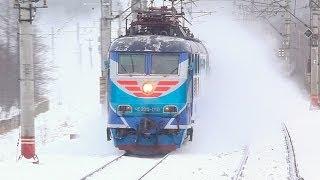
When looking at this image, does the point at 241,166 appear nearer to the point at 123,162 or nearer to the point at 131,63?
the point at 123,162

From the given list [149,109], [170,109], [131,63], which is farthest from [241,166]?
[131,63]

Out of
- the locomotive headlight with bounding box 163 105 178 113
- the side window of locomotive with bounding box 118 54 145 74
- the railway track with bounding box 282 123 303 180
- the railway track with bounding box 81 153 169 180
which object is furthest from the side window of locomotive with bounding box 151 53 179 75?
the railway track with bounding box 282 123 303 180

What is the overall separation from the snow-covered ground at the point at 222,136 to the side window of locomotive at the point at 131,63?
218 cm

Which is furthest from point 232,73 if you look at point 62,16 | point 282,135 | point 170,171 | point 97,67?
point 62,16

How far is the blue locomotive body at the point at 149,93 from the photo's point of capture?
54.6 feet

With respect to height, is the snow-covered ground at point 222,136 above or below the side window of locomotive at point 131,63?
below

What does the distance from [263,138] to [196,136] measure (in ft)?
6.64

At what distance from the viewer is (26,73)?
15.4 meters

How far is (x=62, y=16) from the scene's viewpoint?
365ft

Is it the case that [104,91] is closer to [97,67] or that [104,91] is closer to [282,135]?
[282,135]

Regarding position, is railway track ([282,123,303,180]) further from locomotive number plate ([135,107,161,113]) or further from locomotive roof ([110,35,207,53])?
locomotive roof ([110,35,207,53])

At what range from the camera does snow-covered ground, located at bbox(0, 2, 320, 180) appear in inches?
549

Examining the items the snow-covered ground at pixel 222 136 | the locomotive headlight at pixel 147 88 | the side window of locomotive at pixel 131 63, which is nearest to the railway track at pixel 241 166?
the snow-covered ground at pixel 222 136

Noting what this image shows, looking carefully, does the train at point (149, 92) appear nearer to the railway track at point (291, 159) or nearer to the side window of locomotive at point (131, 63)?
the side window of locomotive at point (131, 63)
